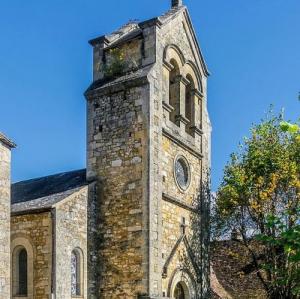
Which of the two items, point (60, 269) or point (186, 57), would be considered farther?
point (186, 57)

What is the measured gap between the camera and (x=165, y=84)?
68.0 ft

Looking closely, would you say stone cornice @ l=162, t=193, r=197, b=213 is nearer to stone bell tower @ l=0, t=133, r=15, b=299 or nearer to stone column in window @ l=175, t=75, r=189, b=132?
stone column in window @ l=175, t=75, r=189, b=132

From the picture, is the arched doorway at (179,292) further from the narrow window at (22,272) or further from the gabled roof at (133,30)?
the gabled roof at (133,30)

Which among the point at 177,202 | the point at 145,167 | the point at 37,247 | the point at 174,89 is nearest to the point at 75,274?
the point at 37,247

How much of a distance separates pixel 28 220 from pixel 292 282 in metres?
10.5

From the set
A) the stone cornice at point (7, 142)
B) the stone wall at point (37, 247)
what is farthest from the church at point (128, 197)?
the stone cornice at point (7, 142)

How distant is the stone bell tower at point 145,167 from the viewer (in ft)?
59.5

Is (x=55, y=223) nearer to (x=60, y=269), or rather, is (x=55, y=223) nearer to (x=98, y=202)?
(x=60, y=269)

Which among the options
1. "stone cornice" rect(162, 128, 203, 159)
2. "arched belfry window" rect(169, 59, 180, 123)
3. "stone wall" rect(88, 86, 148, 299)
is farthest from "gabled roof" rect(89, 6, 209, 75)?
"stone cornice" rect(162, 128, 203, 159)

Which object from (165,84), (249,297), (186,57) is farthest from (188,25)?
(249,297)

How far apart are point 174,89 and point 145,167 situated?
15.7 ft

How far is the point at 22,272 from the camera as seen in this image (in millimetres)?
17250

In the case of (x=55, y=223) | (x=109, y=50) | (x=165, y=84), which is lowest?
(x=55, y=223)

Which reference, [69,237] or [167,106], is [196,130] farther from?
[69,237]
